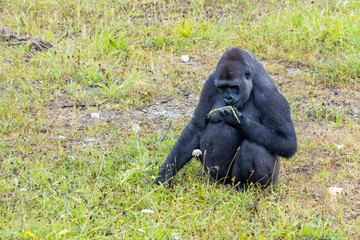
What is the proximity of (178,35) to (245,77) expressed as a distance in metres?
3.54

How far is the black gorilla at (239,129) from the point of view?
4727 millimetres

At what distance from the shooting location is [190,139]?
16.9 feet

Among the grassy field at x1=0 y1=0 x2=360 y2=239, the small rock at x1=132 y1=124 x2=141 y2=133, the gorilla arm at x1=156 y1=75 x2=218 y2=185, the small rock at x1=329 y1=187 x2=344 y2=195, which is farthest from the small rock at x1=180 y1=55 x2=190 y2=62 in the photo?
the small rock at x1=329 y1=187 x2=344 y2=195

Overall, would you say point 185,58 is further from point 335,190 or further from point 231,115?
point 335,190

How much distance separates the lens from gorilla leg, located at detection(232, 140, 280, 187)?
474cm

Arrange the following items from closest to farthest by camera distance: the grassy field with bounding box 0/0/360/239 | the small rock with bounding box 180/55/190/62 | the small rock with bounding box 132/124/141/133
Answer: the grassy field with bounding box 0/0/360/239, the small rock with bounding box 132/124/141/133, the small rock with bounding box 180/55/190/62

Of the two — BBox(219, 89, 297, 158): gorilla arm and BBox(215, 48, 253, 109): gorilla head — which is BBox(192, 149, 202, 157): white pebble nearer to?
BBox(219, 89, 297, 158): gorilla arm

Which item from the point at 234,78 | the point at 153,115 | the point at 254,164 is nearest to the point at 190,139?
the point at 254,164

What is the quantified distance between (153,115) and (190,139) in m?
1.50

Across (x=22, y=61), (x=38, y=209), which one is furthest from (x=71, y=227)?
(x=22, y=61)

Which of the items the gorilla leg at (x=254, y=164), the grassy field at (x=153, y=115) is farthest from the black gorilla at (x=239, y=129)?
the grassy field at (x=153, y=115)

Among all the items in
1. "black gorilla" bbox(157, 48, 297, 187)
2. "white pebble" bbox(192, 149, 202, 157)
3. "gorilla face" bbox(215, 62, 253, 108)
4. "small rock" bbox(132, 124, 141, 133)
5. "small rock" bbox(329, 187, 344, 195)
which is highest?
"gorilla face" bbox(215, 62, 253, 108)

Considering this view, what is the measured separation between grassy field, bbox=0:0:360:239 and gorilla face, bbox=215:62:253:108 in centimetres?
89

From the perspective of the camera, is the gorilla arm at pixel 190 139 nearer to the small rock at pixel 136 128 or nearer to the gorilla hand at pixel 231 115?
the gorilla hand at pixel 231 115
